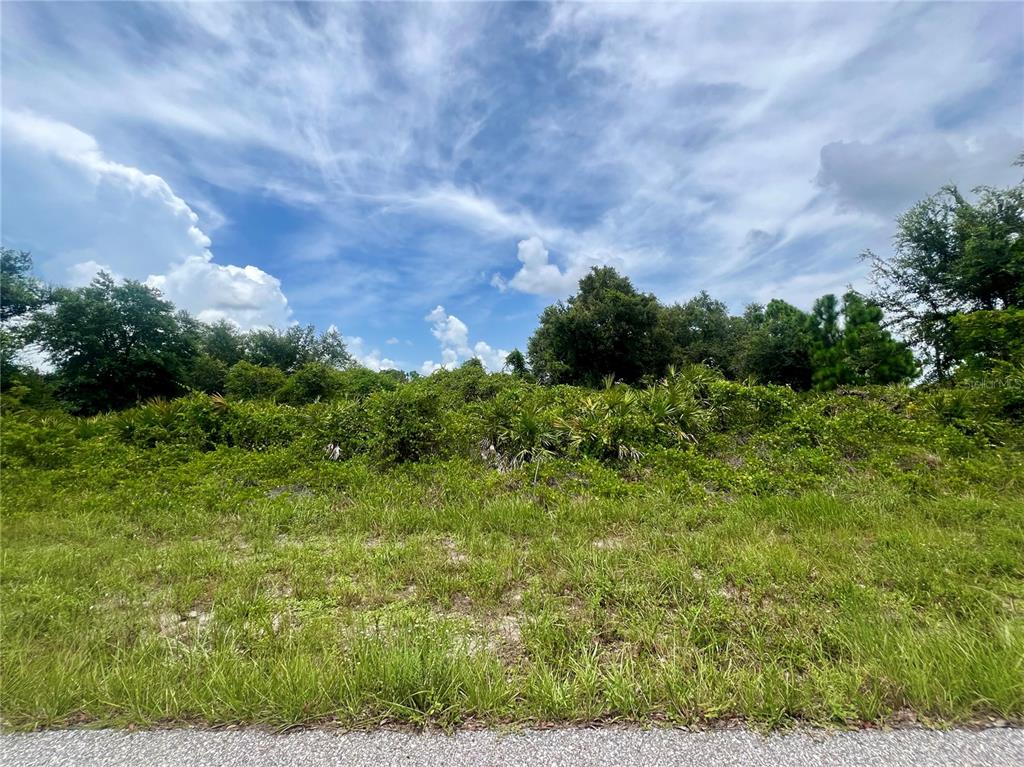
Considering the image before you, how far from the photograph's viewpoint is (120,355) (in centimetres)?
2150

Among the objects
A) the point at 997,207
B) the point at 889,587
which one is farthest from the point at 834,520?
the point at 997,207

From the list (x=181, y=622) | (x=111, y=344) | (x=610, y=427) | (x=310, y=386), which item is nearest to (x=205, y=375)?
(x=111, y=344)

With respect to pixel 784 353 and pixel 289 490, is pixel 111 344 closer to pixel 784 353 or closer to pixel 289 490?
pixel 289 490

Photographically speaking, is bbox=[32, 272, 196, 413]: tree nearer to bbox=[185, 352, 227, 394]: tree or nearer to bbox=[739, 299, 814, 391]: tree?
bbox=[185, 352, 227, 394]: tree

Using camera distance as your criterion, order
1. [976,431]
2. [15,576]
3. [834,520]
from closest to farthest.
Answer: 1. [15,576]
2. [834,520]
3. [976,431]

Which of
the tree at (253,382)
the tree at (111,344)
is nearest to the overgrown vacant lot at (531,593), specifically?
the tree at (253,382)

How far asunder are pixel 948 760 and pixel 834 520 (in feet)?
9.52

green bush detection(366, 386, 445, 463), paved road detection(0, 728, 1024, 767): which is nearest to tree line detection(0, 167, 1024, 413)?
green bush detection(366, 386, 445, 463)

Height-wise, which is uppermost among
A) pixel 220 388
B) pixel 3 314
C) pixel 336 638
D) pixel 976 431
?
pixel 3 314

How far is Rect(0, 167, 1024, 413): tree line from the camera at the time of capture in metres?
15.9

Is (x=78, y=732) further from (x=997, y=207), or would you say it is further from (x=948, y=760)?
(x=997, y=207)

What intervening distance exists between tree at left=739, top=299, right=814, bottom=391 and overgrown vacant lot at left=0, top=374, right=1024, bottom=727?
685 inches

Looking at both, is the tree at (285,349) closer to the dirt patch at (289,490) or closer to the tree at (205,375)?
the tree at (205,375)

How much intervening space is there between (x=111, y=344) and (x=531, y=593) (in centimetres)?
2738
